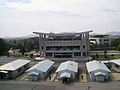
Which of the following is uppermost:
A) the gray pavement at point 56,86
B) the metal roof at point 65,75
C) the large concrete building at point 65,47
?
the large concrete building at point 65,47

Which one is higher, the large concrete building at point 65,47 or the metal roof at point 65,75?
the large concrete building at point 65,47

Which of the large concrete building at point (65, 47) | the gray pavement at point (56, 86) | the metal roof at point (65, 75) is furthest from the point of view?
the large concrete building at point (65, 47)

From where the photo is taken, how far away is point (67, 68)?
2842 cm

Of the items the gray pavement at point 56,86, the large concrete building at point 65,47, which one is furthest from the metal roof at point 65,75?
the large concrete building at point 65,47

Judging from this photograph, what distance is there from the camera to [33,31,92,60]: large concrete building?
154 ft

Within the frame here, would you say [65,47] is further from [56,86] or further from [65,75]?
[56,86]

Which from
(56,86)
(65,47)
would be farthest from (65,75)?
(65,47)

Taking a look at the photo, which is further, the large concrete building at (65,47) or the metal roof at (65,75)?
the large concrete building at (65,47)

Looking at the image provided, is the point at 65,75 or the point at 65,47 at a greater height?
the point at 65,47

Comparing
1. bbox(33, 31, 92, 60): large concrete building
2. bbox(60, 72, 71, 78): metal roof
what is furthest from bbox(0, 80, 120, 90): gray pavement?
bbox(33, 31, 92, 60): large concrete building

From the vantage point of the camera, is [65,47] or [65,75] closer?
[65,75]

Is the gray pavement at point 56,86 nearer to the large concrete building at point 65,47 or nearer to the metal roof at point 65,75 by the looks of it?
the metal roof at point 65,75

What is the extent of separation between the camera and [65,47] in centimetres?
4794

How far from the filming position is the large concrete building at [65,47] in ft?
154
